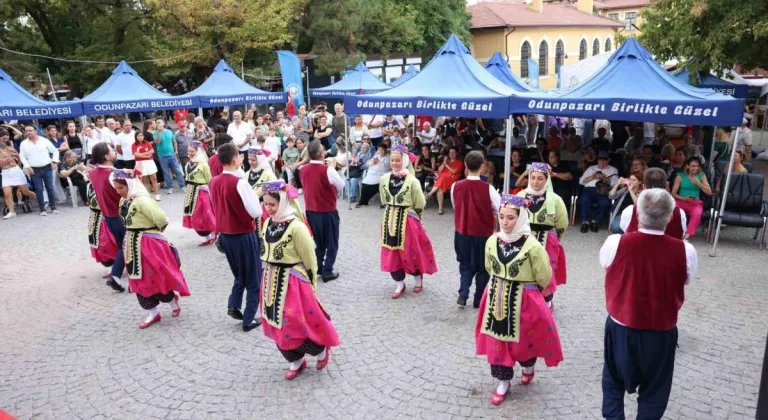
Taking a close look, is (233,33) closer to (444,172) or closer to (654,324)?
(444,172)

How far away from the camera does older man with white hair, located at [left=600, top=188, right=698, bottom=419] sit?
3307 millimetres

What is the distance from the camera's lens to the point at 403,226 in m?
6.35

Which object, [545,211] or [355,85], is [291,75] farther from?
[545,211]

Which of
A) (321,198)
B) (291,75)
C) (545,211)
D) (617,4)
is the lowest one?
(321,198)

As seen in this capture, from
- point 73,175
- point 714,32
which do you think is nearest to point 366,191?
point 73,175

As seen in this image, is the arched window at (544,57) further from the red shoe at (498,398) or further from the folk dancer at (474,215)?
the red shoe at (498,398)

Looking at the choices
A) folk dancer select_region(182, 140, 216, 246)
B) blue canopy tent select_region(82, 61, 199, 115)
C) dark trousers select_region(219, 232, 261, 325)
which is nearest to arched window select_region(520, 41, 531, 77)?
blue canopy tent select_region(82, 61, 199, 115)

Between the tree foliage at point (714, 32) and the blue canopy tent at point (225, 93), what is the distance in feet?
33.2

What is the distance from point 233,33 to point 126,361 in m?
18.8

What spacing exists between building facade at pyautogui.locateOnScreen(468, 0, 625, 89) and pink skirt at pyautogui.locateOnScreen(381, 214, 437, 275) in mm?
35247

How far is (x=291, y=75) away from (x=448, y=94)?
997cm

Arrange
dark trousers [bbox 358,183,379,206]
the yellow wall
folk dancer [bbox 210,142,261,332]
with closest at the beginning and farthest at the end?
folk dancer [bbox 210,142,261,332]
dark trousers [bbox 358,183,379,206]
the yellow wall

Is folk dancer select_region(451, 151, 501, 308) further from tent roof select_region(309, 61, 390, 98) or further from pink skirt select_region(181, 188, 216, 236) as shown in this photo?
tent roof select_region(309, 61, 390, 98)

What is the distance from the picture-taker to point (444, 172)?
10.9 m
